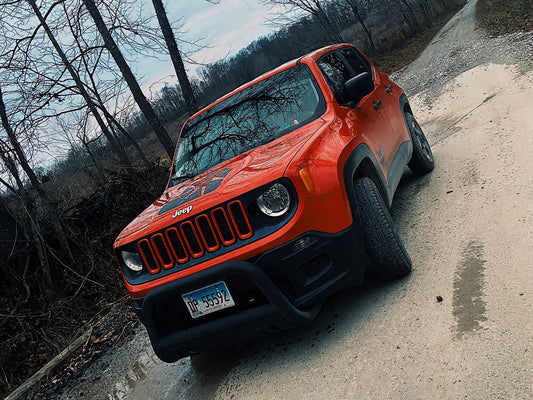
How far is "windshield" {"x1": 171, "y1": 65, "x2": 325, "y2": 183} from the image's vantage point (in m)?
3.66

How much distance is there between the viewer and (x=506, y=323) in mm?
2357

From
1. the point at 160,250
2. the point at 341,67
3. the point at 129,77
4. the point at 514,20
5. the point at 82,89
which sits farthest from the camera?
the point at 514,20

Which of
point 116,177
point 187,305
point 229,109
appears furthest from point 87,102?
point 187,305

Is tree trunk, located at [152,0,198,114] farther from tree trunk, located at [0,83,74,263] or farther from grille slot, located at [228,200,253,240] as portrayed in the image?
grille slot, located at [228,200,253,240]

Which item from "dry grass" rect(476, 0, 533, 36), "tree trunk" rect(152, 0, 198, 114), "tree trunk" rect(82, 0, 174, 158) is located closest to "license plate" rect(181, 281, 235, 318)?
"tree trunk" rect(82, 0, 174, 158)

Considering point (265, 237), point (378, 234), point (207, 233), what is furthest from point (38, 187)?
point (378, 234)

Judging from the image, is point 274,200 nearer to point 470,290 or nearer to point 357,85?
point 470,290

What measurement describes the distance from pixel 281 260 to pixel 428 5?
40517 millimetres

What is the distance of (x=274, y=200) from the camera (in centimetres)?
269

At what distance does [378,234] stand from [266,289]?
36.4 inches

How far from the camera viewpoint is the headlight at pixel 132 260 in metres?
3.14

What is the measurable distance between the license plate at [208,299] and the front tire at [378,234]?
104 cm

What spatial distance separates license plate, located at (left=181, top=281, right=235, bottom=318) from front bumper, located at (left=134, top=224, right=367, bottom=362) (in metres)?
0.04

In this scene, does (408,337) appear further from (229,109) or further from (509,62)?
(509,62)
